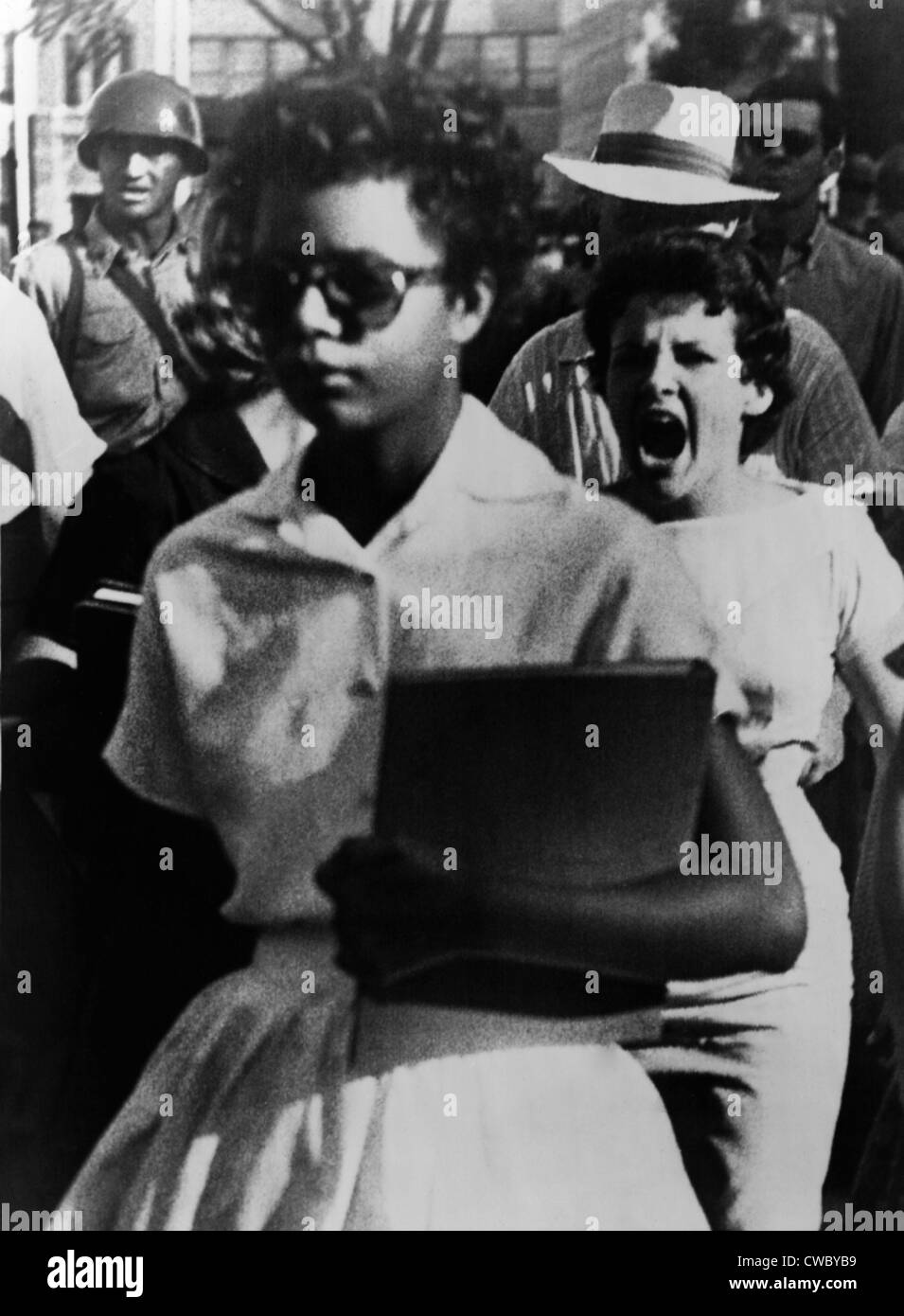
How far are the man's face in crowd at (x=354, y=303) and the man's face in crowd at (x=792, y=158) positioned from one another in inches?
34.7

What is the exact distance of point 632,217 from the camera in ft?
13.8

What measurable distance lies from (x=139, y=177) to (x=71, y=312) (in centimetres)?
41

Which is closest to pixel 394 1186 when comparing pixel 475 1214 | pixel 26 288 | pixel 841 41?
pixel 475 1214

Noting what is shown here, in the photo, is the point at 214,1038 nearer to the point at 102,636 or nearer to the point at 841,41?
the point at 102,636

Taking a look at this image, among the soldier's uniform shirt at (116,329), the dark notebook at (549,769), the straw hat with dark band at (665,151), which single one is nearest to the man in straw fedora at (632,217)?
the straw hat with dark band at (665,151)

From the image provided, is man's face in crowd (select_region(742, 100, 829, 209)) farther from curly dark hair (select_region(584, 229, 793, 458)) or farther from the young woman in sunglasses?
the young woman in sunglasses

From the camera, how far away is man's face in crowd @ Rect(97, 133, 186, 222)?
4.25m

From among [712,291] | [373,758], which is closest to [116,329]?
[373,758]

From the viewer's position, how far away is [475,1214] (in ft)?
13.8

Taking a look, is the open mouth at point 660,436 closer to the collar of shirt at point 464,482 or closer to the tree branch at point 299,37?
the collar of shirt at point 464,482

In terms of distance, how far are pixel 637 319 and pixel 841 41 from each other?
95 cm

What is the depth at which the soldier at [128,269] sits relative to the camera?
425 cm
